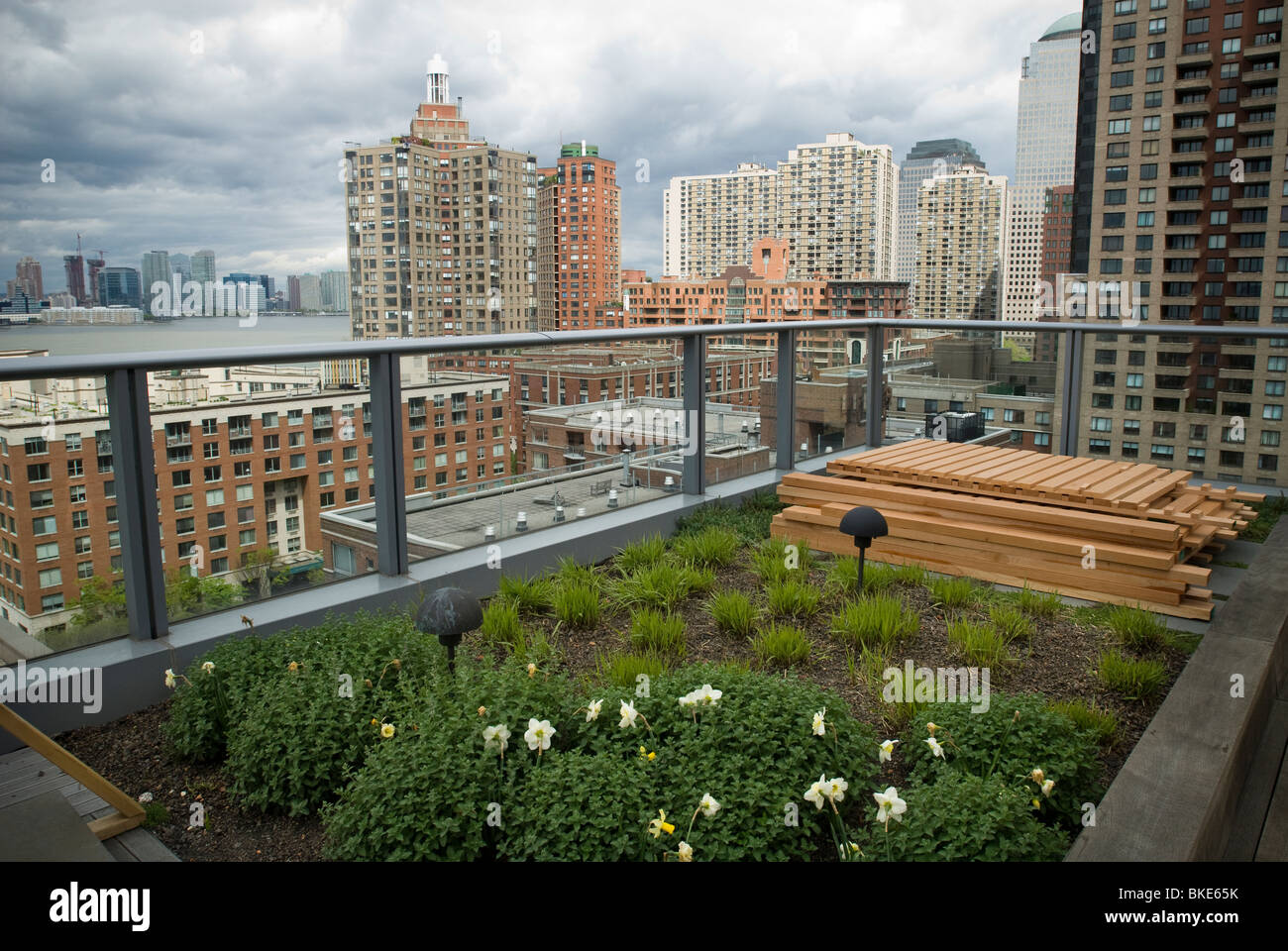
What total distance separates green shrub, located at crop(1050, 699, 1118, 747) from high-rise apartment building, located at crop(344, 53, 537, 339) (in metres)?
58.6

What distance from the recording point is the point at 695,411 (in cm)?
606

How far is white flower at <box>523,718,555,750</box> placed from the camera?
8.49 feet

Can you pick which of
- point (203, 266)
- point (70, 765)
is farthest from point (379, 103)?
point (70, 765)

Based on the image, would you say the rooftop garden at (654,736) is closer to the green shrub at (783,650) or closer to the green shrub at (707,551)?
the green shrub at (783,650)

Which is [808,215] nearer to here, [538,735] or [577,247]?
[577,247]

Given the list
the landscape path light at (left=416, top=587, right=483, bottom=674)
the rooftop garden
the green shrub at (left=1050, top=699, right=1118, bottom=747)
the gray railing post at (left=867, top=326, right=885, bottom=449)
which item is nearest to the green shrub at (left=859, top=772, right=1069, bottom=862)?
the rooftop garden

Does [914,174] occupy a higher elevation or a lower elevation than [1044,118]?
higher

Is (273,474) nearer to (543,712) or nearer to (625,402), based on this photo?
(543,712)

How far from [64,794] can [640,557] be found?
279 centimetres

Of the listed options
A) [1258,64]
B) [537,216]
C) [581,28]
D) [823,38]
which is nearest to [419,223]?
[537,216]

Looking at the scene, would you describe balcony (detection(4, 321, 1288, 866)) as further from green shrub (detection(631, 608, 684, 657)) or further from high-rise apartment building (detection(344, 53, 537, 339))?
high-rise apartment building (detection(344, 53, 537, 339))

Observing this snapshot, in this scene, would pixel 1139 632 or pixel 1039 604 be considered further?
pixel 1039 604

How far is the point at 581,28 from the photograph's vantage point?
106250mm

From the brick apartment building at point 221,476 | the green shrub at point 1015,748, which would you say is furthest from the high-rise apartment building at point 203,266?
the green shrub at point 1015,748
